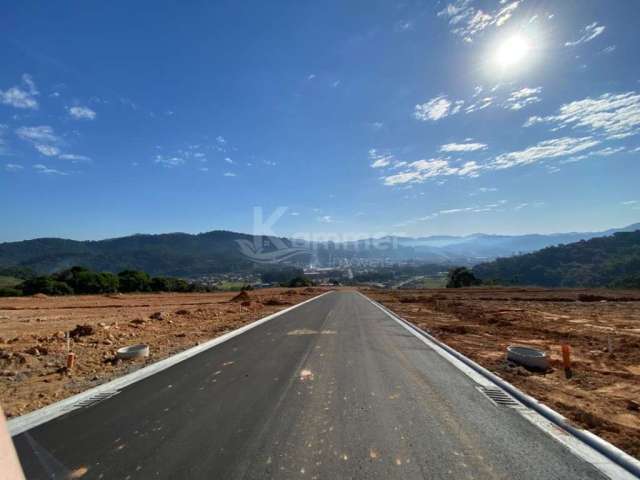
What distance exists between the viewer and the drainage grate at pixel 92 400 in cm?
557

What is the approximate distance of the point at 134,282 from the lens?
184 feet

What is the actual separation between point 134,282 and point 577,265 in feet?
353

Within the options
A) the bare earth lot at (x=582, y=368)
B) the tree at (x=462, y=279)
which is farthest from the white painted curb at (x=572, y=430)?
the tree at (x=462, y=279)

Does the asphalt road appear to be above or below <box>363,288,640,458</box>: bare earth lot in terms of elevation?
above

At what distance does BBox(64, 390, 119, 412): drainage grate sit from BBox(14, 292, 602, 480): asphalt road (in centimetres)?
23

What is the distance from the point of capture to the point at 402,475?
11.1ft

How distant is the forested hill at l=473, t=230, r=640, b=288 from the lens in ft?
267

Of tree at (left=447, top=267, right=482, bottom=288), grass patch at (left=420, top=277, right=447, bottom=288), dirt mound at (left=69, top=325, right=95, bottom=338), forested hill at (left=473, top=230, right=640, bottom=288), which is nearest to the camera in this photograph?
dirt mound at (left=69, top=325, right=95, bottom=338)

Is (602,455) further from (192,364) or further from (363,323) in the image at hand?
(363,323)

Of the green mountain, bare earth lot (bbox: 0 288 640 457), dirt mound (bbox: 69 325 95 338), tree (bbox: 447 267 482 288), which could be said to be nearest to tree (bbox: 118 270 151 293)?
bare earth lot (bbox: 0 288 640 457)

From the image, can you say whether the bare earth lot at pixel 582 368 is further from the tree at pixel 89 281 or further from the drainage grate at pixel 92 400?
the tree at pixel 89 281

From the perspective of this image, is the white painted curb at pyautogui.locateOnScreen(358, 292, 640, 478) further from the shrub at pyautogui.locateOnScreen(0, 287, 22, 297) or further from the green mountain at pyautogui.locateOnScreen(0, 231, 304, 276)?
the green mountain at pyautogui.locateOnScreen(0, 231, 304, 276)

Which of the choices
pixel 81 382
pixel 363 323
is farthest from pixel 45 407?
pixel 363 323

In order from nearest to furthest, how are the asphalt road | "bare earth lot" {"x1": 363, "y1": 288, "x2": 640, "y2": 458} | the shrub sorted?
the asphalt road < "bare earth lot" {"x1": 363, "y1": 288, "x2": 640, "y2": 458} < the shrub
